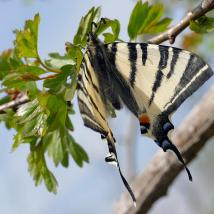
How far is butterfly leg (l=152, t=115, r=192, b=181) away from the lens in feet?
7.01

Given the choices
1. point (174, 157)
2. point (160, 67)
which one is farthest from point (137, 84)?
point (174, 157)

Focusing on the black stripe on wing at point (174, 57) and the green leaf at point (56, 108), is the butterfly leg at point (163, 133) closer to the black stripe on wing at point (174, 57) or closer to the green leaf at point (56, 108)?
the black stripe on wing at point (174, 57)

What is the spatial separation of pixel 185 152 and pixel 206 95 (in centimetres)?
30

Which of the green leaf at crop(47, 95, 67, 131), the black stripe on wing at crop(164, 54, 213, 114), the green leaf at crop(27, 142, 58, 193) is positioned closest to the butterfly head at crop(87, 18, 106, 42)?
the green leaf at crop(47, 95, 67, 131)

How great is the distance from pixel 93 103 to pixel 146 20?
1.51 ft

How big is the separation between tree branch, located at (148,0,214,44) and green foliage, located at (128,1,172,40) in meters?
0.19

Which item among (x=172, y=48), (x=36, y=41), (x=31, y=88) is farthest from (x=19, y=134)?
(x=172, y=48)

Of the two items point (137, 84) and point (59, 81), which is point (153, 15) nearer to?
point (137, 84)

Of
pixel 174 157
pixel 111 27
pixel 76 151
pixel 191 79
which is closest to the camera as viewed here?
pixel 191 79

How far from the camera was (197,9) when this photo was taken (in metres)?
2.17

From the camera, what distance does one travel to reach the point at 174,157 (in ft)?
9.63

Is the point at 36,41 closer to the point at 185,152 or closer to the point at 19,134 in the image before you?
the point at 19,134

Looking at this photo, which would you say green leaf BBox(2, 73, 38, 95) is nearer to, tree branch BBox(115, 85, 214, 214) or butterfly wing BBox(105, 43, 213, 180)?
butterfly wing BBox(105, 43, 213, 180)

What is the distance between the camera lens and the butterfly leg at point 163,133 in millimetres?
2137
